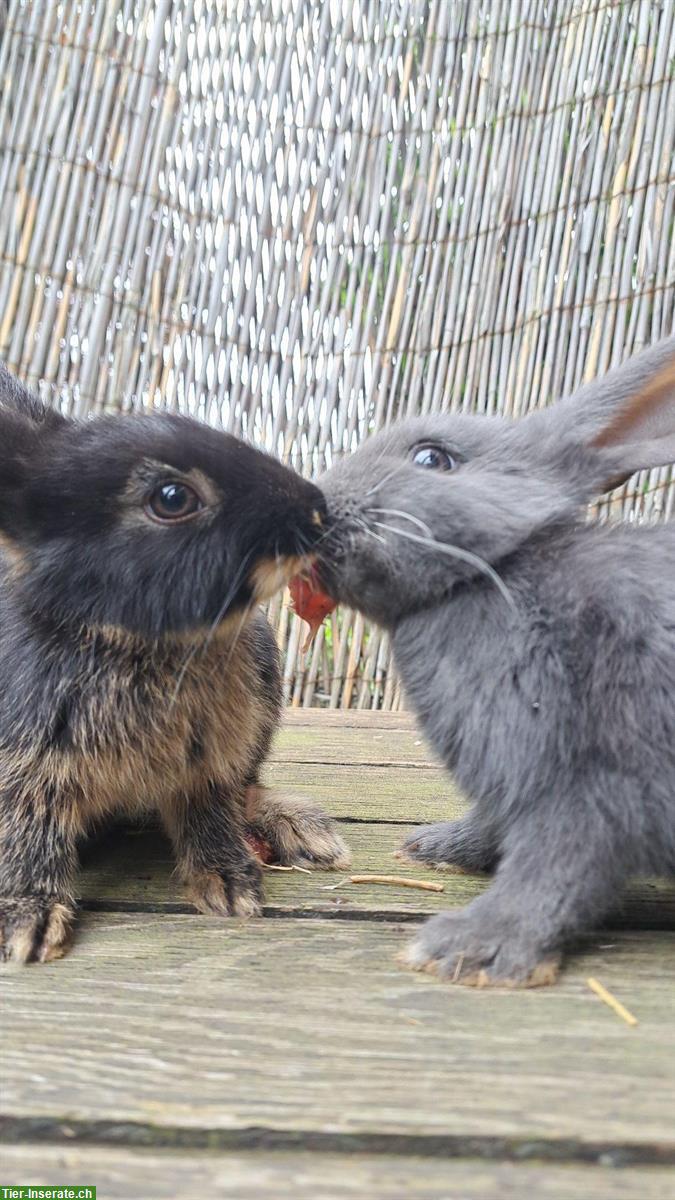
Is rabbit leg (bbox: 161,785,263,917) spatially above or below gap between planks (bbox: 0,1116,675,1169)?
above

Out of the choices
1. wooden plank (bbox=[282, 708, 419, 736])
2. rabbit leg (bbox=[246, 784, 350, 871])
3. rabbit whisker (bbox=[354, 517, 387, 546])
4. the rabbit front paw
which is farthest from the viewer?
wooden plank (bbox=[282, 708, 419, 736])

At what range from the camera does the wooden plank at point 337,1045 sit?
1.05m

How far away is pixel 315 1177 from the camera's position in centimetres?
96

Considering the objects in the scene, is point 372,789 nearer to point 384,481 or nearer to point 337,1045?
point 384,481

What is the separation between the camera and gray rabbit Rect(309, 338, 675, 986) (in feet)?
4.80

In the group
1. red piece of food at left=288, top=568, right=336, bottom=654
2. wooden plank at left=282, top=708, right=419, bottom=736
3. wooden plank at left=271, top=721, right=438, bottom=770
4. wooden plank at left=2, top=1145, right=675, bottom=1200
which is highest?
red piece of food at left=288, top=568, right=336, bottom=654

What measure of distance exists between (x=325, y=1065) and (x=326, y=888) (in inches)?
30.7

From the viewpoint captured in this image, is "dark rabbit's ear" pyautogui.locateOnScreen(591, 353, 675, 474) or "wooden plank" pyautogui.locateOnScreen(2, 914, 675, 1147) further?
"dark rabbit's ear" pyautogui.locateOnScreen(591, 353, 675, 474)

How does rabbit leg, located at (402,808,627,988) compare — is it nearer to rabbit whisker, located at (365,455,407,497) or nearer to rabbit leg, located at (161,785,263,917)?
rabbit leg, located at (161,785,263,917)

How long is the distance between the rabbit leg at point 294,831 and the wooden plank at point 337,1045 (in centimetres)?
52

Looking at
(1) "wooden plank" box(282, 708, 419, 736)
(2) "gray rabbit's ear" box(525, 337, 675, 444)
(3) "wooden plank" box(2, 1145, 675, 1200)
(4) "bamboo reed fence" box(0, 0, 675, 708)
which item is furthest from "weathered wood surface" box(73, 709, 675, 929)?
(4) "bamboo reed fence" box(0, 0, 675, 708)

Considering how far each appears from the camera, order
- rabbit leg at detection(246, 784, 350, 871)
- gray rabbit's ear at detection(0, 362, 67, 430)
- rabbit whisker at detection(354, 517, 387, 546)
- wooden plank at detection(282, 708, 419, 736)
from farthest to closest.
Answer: wooden plank at detection(282, 708, 419, 736)
rabbit leg at detection(246, 784, 350, 871)
gray rabbit's ear at detection(0, 362, 67, 430)
rabbit whisker at detection(354, 517, 387, 546)

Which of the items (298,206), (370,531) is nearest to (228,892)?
(370,531)

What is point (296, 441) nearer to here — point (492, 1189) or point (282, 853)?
point (282, 853)
